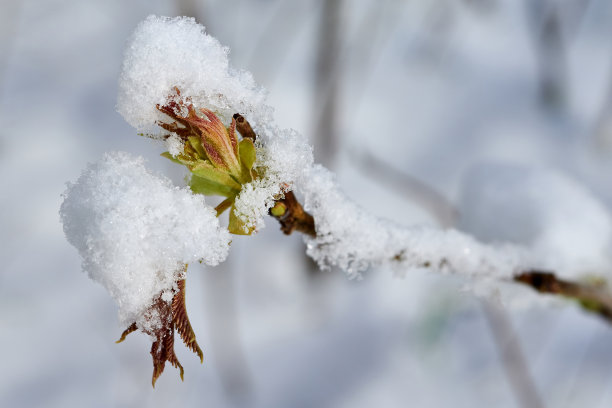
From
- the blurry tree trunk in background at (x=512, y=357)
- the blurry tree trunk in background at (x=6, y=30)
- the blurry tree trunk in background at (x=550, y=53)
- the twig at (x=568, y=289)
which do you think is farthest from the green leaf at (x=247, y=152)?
the blurry tree trunk in background at (x=550, y=53)

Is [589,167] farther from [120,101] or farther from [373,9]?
[120,101]

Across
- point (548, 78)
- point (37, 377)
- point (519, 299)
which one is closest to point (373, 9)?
point (548, 78)

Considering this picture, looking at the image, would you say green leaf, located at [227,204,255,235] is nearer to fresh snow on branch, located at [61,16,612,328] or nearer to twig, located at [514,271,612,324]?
fresh snow on branch, located at [61,16,612,328]

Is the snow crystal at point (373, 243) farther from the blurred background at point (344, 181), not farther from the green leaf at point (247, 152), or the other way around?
the blurred background at point (344, 181)

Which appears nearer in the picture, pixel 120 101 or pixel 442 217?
pixel 120 101

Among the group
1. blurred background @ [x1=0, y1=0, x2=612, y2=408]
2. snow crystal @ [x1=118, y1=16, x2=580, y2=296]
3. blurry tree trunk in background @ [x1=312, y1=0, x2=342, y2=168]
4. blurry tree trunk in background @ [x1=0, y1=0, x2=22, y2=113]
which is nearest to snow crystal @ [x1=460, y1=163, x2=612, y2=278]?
blurred background @ [x1=0, y1=0, x2=612, y2=408]

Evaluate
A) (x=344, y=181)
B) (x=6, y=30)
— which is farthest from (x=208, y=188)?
(x=6, y=30)
